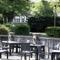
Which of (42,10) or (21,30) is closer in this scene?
(21,30)

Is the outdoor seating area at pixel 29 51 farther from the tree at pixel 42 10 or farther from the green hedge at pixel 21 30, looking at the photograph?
the tree at pixel 42 10

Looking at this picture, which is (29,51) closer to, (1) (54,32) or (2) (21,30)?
(1) (54,32)

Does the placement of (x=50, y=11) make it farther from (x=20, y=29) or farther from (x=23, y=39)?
(x=23, y=39)

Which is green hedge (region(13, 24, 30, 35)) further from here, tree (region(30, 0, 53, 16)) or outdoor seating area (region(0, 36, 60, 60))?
tree (region(30, 0, 53, 16))

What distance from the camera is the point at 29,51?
1003 centimetres

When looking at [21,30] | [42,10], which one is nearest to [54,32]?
[21,30]

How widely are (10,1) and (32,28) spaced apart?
19.7 m

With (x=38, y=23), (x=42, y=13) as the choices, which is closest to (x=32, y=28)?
(x=38, y=23)

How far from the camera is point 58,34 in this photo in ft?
66.2

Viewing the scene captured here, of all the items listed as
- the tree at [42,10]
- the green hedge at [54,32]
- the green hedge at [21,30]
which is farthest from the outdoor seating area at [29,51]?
the tree at [42,10]

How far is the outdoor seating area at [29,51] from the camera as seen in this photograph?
9.34 m

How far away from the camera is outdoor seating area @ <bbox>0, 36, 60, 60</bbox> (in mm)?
9336

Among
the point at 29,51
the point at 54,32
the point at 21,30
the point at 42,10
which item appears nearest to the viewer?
the point at 29,51

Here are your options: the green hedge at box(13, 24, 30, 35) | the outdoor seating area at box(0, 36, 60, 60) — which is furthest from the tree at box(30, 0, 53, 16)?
the outdoor seating area at box(0, 36, 60, 60)
